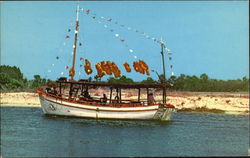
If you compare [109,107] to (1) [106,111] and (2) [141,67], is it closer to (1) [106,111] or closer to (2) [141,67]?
(1) [106,111]

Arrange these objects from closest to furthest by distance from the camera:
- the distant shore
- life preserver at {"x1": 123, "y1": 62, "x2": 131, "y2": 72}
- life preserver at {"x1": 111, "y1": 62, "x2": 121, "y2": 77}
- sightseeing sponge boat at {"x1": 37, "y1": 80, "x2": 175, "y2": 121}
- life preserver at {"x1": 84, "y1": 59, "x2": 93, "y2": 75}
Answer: sightseeing sponge boat at {"x1": 37, "y1": 80, "x2": 175, "y2": 121} → life preserver at {"x1": 123, "y1": 62, "x2": 131, "y2": 72} → life preserver at {"x1": 111, "y1": 62, "x2": 121, "y2": 77} → life preserver at {"x1": 84, "y1": 59, "x2": 93, "y2": 75} → the distant shore

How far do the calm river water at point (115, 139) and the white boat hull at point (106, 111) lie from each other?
4.38ft

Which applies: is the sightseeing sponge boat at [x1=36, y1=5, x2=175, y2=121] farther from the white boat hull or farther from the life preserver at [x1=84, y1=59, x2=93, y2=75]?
the life preserver at [x1=84, y1=59, x2=93, y2=75]

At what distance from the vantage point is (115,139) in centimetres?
2984

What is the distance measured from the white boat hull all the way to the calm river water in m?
1.33

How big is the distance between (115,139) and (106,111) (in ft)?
47.7

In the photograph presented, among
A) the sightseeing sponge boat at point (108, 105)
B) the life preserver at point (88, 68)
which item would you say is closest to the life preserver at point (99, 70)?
the life preserver at point (88, 68)

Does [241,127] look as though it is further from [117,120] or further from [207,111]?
[207,111]

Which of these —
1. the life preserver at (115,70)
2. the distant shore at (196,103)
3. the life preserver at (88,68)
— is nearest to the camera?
the life preserver at (115,70)

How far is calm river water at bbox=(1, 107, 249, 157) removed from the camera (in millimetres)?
24594

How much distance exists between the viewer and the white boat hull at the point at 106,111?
44312 mm

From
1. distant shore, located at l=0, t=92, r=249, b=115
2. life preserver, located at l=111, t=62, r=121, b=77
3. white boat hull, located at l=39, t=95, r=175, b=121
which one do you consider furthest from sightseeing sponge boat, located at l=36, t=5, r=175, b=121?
distant shore, located at l=0, t=92, r=249, b=115

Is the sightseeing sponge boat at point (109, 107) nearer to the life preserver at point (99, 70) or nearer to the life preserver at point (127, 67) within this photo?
the life preserver at point (127, 67)

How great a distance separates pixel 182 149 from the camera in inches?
1051
